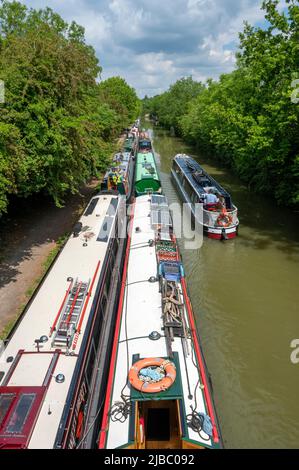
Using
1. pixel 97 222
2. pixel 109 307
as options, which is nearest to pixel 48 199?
pixel 97 222

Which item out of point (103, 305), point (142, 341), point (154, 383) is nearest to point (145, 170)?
point (103, 305)

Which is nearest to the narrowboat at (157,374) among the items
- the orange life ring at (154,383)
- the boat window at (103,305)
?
the orange life ring at (154,383)

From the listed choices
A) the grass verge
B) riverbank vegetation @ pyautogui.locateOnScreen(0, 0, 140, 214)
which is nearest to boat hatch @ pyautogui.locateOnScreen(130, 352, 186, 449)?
the grass verge

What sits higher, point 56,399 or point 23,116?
point 23,116

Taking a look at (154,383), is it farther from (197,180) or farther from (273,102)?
(197,180)

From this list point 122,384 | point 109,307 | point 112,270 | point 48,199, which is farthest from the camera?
point 48,199

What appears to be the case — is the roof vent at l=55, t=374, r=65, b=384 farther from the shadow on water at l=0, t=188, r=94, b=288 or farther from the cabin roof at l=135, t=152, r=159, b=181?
the cabin roof at l=135, t=152, r=159, b=181

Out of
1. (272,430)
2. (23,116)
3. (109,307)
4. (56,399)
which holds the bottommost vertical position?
(272,430)
